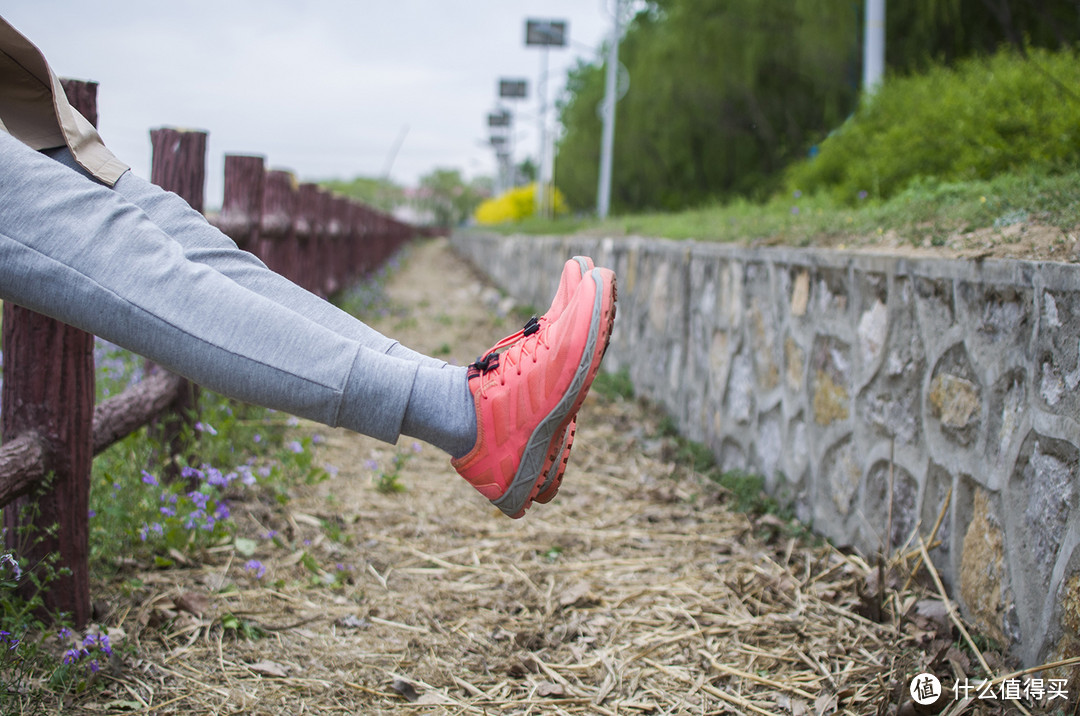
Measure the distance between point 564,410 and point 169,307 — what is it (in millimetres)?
694

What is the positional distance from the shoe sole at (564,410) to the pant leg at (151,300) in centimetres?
32

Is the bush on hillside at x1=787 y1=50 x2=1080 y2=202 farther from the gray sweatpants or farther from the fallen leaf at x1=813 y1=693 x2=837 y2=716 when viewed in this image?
the gray sweatpants

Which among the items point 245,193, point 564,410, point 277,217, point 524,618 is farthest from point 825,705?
point 277,217

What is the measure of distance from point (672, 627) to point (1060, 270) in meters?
1.30

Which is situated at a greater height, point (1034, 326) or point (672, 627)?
point (1034, 326)

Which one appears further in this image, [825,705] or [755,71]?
[755,71]

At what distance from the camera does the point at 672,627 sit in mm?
2391

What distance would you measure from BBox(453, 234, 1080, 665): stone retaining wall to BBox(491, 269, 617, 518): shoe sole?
1.00 meters

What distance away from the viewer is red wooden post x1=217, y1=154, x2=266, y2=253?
392 centimetres

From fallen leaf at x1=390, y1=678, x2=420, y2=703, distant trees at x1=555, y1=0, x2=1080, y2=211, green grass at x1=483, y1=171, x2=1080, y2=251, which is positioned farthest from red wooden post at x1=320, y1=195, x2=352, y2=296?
fallen leaf at x1=390, y1=678, x2=420, y2=703

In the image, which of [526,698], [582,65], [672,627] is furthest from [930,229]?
[582,65]

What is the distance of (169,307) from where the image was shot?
139 centimetres

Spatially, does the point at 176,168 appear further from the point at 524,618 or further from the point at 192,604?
the point at 524,618

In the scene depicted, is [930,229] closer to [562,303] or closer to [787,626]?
[787,626]
